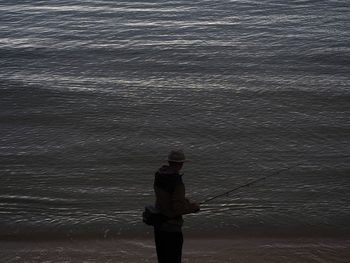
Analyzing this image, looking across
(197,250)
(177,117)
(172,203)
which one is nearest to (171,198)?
(172,203)

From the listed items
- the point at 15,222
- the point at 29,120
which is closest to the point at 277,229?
the point at 15,222

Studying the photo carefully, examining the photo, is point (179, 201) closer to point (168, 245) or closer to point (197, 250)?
point (168, 245)

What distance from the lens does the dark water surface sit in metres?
9.23

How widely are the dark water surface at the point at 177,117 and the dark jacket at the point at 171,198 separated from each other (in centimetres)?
270

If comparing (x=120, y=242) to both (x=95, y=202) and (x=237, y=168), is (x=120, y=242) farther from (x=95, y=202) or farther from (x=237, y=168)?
(x=237, y=168)

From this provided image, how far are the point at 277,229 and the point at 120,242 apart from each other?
2132 millimetres

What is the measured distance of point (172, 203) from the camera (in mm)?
5922

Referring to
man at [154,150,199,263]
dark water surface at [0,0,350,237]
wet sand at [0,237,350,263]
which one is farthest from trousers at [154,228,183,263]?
dark water surface at [0,0,350,237]

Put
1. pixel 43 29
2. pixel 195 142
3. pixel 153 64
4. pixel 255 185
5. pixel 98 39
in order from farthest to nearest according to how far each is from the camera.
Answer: pixel 43 29 < pixel 98 39 < pixel 153 64 < pixel 195 142 < pixel 255 185

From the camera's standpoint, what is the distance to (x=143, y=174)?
10336 mm

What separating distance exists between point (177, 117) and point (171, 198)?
6887 mm

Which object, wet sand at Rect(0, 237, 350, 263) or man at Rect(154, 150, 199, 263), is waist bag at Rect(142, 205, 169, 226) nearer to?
man at Rect(154, 150, 199, 263)

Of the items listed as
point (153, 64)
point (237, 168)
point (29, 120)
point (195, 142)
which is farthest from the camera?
point (153, 64)

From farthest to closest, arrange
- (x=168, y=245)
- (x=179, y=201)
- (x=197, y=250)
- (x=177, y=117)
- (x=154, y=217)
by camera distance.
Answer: (x=177, y=117) → (x=197, y=250) → (x=168, y=245) → (x=154, y=217) → (x=179, y=201)
